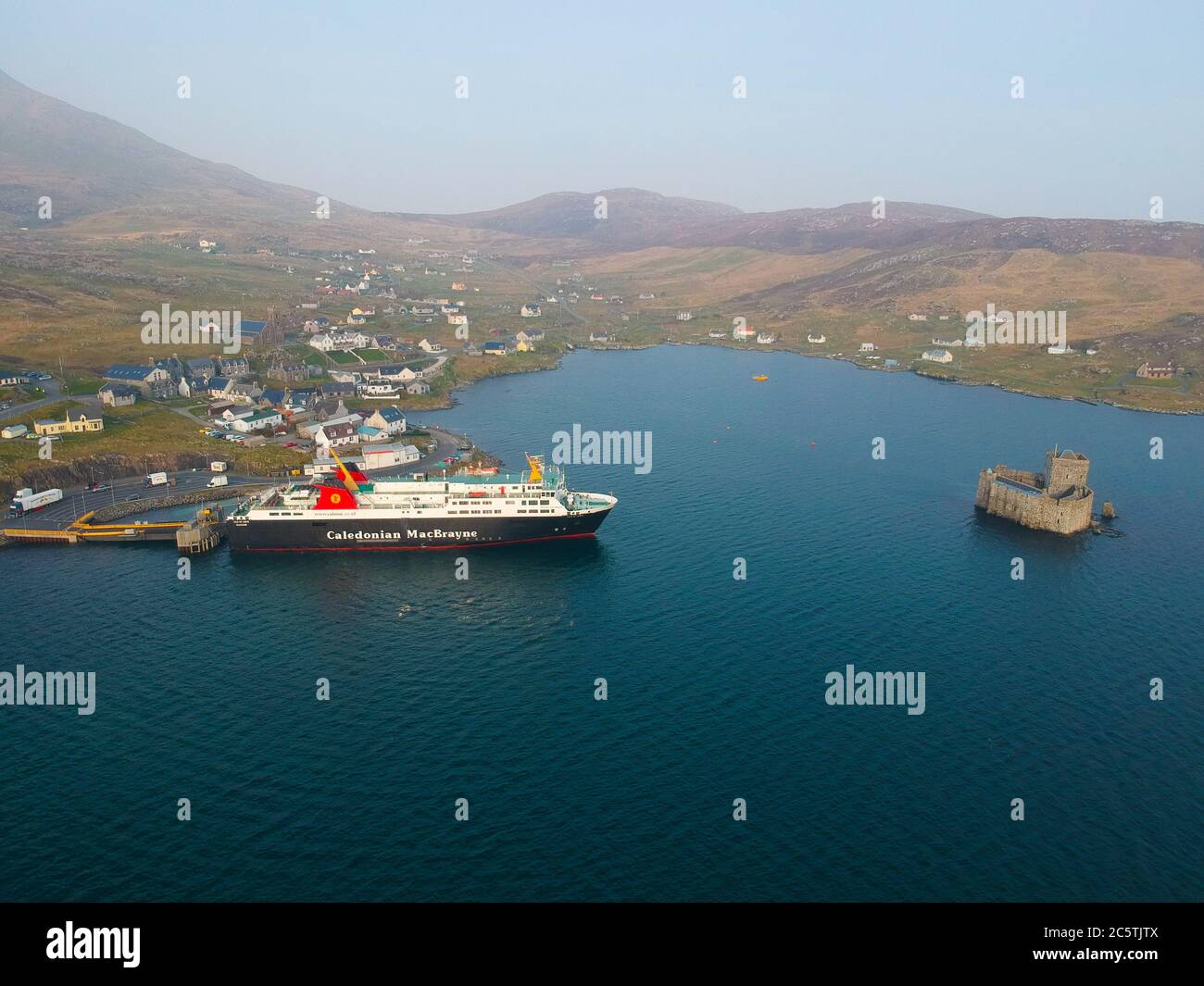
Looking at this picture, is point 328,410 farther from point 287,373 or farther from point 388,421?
point 287,373

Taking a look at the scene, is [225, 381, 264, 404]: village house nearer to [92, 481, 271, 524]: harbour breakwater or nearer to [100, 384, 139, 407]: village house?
[100, 384, 139, 407]: village house

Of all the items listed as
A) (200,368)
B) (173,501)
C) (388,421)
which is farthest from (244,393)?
(173,501)

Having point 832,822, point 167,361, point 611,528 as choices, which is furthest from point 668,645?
point 167,361

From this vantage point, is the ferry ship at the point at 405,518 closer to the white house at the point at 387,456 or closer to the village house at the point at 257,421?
the white house at the point at 387,456

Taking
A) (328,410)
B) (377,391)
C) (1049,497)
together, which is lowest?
(1049,497)

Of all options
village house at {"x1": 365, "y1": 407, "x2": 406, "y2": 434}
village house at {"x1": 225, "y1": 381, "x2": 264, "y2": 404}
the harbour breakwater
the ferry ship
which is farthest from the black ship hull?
village house at {"x1": 225, "y1": 381, "x2": 264, "y2": 404}

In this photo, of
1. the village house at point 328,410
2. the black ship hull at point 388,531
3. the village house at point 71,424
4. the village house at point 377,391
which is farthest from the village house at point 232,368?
the black ship hull at point 388,531

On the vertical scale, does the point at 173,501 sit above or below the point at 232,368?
below
